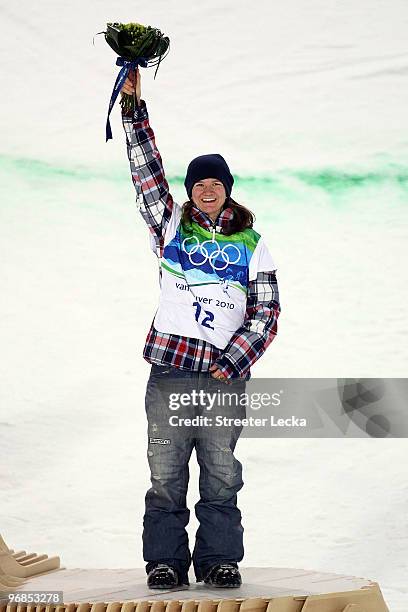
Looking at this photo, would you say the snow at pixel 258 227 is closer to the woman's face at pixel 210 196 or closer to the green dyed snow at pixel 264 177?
the green dyed snow at pixel 264 177

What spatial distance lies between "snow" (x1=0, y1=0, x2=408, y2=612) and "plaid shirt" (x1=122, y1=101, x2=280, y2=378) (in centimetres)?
106

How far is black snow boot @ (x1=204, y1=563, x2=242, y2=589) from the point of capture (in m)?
2.38

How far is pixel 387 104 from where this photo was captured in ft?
19.8

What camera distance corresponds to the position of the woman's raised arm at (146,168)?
8.04 ft

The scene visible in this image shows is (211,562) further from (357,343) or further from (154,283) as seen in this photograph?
(154,283)

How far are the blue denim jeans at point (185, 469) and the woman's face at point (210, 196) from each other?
1.29 feet

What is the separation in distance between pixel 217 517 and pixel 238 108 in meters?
3.93

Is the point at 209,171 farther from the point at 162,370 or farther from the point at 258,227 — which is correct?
the point at 258,227

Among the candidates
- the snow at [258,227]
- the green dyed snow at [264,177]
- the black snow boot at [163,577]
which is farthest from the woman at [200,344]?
the green dyed snow at [264,177]

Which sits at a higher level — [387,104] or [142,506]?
[387,104]

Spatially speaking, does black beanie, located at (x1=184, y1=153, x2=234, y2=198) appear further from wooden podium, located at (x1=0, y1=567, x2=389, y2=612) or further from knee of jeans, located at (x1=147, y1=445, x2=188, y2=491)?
wooden podium, located at (x1=0, y1=567, x2=389, y2=612)

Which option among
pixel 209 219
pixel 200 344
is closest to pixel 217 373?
pixel 200 344

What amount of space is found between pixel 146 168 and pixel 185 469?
28.1 inches

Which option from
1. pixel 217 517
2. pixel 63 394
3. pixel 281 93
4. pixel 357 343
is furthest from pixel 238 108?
pixel 217 517
